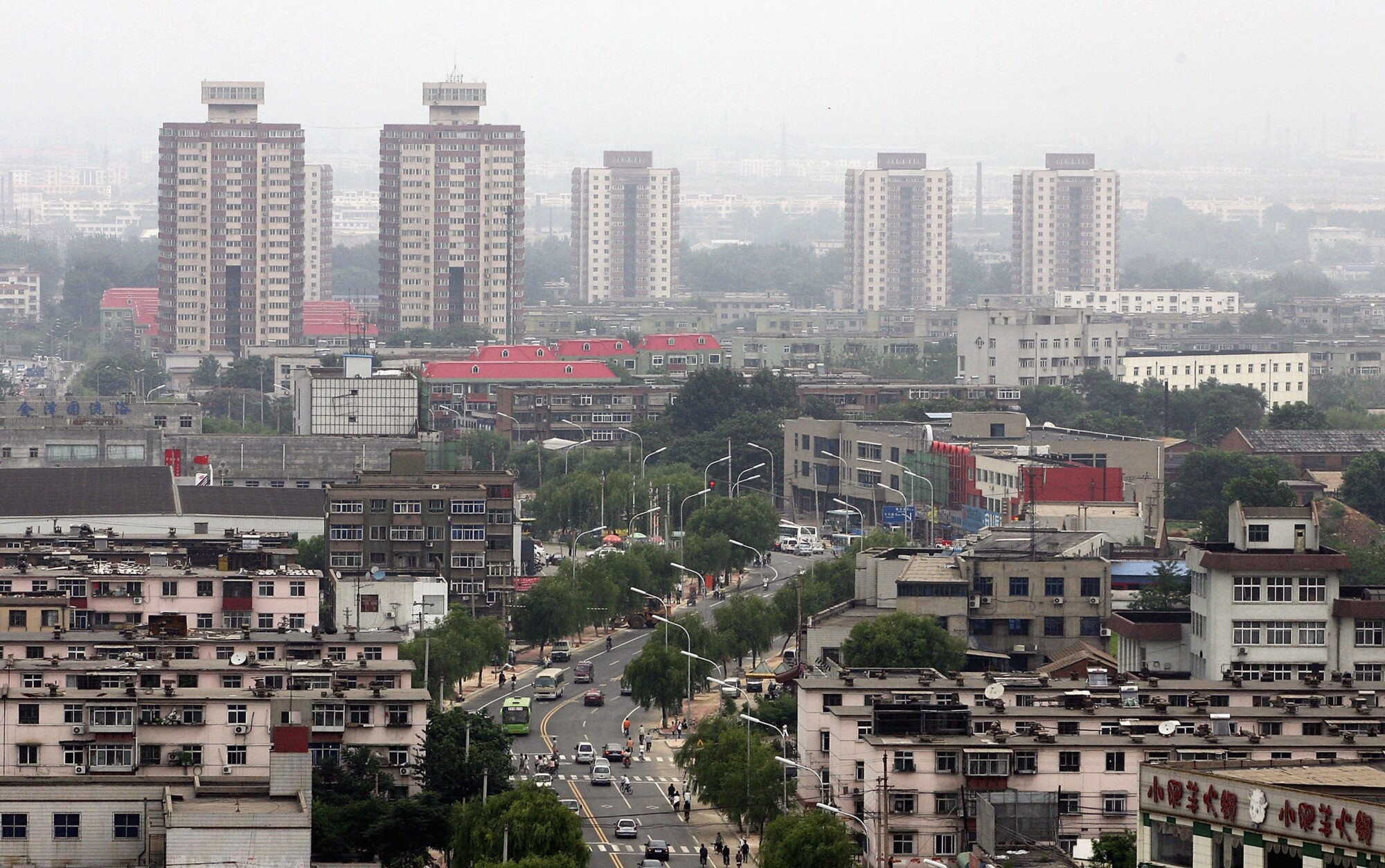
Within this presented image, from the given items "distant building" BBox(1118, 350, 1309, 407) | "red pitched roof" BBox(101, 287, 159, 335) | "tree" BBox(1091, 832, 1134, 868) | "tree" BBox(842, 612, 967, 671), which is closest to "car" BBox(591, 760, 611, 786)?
"tree" BBox(842, 612, 967, 671)

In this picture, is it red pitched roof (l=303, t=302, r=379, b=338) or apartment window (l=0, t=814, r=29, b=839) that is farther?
red pitched roof (l=303, t=302, r=379, b=338)

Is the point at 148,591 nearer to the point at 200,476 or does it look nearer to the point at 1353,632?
the point at 1353,632

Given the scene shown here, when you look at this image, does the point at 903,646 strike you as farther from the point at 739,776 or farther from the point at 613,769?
the point at 739,776

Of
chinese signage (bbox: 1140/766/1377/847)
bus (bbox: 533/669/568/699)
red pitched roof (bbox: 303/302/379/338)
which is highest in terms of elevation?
red pitched roof (bbox: 303/302/379/338)

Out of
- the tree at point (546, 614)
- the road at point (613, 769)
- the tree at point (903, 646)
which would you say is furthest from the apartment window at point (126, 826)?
the tree at point (546, 614)

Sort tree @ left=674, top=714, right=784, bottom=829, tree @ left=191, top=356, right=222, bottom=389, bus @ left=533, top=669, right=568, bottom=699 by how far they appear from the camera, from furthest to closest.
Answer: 1. tree @ left=191, top=356, right=222, bottom=389
2. bus @ left=533, top=669, right=568, bottom=699
3. tree @ left=674, top=714, right=784, bottom=829

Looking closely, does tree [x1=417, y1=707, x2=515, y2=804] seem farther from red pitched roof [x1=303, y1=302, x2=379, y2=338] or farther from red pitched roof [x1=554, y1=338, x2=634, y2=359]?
red pitched roof [x1=303, y1=302, x2=379, y2=338]

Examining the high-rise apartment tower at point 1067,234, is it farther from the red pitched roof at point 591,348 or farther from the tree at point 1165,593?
the tree at point 1165,593

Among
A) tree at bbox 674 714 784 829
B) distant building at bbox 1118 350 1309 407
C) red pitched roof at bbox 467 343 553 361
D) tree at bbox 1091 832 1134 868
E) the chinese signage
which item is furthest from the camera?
distant building at bbox 1118 350 1309 407
